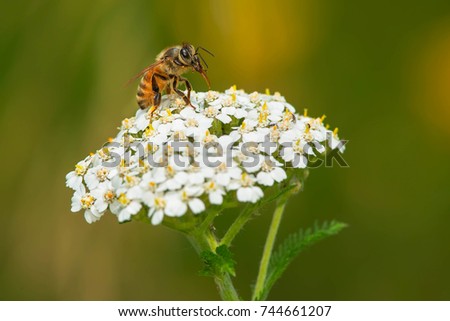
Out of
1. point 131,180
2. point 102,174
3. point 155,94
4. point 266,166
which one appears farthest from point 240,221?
point 155,94

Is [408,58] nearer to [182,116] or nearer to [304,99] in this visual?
[304,99]

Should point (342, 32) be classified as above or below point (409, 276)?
above

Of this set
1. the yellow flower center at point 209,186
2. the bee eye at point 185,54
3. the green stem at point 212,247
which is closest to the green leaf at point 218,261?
the green stem at point 212,247

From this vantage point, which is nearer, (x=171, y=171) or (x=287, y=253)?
(x=171, y=171)

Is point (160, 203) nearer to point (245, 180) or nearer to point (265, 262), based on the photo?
point (245, 180)

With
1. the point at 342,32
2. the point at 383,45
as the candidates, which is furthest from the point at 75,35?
the point at 383,45

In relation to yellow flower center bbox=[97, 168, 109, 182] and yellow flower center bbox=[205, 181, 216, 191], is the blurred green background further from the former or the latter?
yellow flower center bbox=[205, 181, 216, 191]
